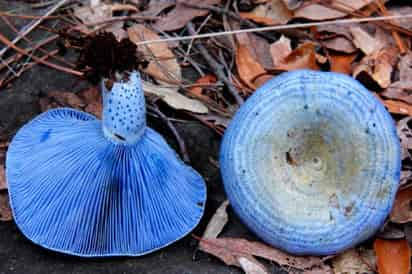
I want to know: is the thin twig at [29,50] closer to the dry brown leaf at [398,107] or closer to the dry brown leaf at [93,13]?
the dry brown leaf at [93,13]

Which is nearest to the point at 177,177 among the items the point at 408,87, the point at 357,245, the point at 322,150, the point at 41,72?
the point at 322,150

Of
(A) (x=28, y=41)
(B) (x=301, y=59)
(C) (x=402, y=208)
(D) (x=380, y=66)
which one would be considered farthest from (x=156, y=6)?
(C) (x=402, y=208)

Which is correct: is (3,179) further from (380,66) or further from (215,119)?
(380,66)

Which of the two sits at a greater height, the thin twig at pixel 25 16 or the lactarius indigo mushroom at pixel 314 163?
the thin twig at pixel 25 16

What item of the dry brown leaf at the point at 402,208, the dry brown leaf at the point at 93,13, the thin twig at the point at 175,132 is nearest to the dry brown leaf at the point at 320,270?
the dry brown leaf at the point at 402,208

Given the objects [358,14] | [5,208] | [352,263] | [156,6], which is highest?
[156,6]

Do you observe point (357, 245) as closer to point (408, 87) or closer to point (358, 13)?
point (408, 87)
